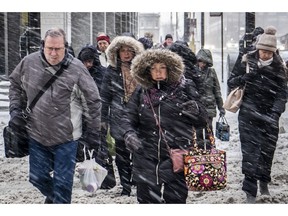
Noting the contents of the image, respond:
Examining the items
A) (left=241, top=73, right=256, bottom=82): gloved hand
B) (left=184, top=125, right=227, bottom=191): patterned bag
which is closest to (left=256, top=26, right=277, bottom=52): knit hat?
(left=241, top=73, right=256, bottom=82): gloved hand

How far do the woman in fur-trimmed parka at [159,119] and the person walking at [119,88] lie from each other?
142cm

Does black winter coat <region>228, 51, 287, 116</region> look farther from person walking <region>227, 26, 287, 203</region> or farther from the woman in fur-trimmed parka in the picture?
the woman in fur-trimmed parka

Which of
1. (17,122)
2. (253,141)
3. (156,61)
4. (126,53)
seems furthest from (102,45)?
(156,61)

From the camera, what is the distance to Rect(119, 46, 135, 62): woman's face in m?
6.57

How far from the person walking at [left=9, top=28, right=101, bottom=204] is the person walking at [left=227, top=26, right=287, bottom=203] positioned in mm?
1978

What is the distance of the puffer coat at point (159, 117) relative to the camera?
16.6ft

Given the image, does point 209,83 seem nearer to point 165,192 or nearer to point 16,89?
point 165,192

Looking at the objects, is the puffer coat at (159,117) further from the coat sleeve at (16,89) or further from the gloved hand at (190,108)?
the coat sleeve at (16,89)

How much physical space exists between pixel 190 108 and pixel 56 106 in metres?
1.13

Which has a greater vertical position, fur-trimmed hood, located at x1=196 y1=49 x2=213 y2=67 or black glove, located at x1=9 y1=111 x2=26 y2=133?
fur-trimmed hood, located at x1=196 y1=49 x2=213 y2=67

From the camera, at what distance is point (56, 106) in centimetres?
530
